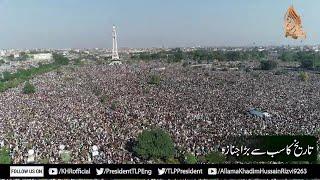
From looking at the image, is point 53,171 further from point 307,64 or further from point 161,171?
point 307,64

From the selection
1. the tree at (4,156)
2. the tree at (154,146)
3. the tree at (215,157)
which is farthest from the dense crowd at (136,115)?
the tree at (215,157)

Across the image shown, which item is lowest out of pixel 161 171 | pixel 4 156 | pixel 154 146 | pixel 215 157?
pixel 4 156

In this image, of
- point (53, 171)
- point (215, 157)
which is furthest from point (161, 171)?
point (215, 157)

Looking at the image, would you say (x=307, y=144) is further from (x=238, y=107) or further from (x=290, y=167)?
(x=238, y=107)

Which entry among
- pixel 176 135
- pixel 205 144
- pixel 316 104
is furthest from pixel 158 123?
pixel 316 104

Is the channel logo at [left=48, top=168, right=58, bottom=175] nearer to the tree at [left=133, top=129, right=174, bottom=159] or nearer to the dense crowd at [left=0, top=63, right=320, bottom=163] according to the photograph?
the dense crowd at [left=0, top=63, right=320, bottom=163]

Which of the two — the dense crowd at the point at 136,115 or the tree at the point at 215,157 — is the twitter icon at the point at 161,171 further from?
the dense crowd at the point at 136,115

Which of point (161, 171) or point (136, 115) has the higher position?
point (161, 171)
